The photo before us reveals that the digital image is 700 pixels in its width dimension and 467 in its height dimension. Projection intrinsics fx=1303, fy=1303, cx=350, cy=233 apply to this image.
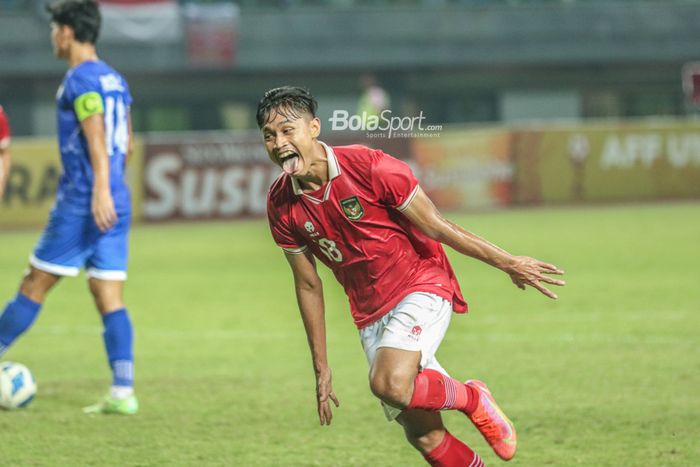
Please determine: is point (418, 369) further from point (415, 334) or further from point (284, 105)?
point (284, 105)

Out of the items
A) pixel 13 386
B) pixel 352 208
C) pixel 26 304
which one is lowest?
pixel 13 386

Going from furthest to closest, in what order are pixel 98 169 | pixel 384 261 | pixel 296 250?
pixel 98 169 → pixel 296 250 → pixel 384 261

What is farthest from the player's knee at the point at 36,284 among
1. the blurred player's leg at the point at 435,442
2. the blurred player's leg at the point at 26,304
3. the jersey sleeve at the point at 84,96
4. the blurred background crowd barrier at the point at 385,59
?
the blurred background crowd barrier at the point at 385,59

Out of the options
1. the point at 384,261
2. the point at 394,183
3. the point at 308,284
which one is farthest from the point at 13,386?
the point at 394,183

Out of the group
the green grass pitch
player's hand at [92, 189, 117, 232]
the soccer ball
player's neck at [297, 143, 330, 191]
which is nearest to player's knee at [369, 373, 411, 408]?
player's neck at [297, 143, 330, 191]

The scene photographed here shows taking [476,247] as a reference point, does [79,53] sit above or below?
above

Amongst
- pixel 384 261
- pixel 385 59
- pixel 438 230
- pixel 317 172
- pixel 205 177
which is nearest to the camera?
pixel 438 230

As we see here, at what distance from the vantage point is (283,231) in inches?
200

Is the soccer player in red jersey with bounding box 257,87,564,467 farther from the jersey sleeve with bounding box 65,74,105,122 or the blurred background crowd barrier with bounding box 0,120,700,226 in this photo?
the blurred background crowd barrier with bounding box 0,120,700,226

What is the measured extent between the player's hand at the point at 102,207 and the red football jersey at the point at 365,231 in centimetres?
197

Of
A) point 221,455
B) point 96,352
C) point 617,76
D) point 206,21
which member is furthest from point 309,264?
point 617,76

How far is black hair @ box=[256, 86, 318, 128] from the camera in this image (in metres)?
4.82

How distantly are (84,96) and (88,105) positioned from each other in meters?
0.06

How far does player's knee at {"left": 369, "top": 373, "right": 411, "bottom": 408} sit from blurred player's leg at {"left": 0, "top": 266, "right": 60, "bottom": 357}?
9.62 feet
